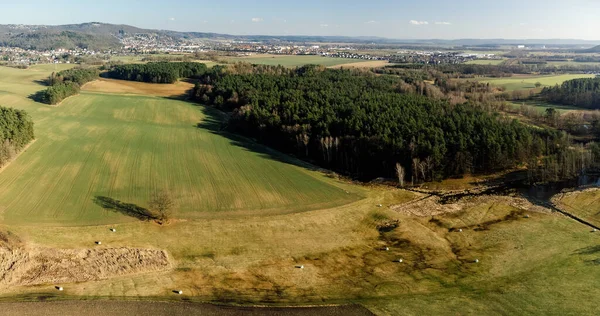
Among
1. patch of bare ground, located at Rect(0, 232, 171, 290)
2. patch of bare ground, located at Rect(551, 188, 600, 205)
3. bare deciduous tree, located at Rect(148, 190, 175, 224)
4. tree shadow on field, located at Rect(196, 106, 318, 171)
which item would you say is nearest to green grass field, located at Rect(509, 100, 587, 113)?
patch of bare ground, located at Rect(551, 188, 600, 205)

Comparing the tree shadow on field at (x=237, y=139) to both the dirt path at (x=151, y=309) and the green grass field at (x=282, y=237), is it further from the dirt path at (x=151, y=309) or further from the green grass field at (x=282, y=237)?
the dirt path at (x=151, y=309)

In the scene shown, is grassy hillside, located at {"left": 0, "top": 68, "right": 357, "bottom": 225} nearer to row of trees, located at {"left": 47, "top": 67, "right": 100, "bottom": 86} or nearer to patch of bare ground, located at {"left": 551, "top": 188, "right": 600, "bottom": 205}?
patch of bare ground, located at {"left": 551, "top": 188, "right": 600, "bottom": 205}

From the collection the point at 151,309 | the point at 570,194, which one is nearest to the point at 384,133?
the point at 570,194

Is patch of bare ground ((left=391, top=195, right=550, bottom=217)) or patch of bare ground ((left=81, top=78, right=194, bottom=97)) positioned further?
patch of bare ground ((left=81, top=78, right=194, bottom=97))

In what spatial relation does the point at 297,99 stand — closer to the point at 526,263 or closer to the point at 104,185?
the point at 104,185

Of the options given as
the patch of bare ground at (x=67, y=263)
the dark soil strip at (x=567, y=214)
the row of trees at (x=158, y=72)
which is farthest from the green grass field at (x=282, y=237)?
the row of trees at (x=158, y=72)
